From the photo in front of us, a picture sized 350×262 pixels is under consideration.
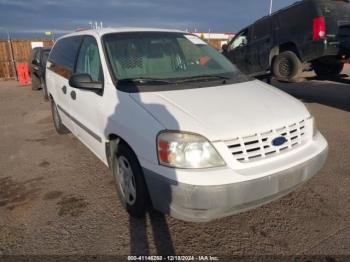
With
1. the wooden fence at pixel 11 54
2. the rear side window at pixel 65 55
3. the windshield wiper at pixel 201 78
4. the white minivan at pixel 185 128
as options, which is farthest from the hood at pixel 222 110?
the wooden fence at pixel 11 54

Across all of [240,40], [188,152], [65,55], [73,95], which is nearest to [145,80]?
[188,152]

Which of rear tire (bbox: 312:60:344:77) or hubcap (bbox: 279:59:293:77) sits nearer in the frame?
hubcap (bbox: 279:59:293:77)

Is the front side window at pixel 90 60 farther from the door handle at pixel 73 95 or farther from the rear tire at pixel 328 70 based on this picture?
the rear tire at pixel 328 70

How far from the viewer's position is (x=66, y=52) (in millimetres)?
4836

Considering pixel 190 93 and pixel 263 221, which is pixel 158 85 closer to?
pixel 190 93

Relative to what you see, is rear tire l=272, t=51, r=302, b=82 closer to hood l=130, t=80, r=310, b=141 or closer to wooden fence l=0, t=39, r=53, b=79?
hood l=130, t=80, r=310, b=141

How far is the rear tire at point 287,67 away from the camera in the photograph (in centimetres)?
820

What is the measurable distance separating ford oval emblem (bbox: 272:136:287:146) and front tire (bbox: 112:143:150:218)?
45.0 inches

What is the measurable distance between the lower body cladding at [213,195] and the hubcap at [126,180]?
0.39 meters

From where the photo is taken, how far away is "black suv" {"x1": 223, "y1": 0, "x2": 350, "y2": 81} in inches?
298

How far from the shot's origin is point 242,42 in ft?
33.1

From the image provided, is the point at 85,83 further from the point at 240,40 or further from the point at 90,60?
the point at 240,40

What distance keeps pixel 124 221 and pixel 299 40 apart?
6.70 metres

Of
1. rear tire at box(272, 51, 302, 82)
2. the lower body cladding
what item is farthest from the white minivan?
rear tire at box(272, 51, 302, 82)
